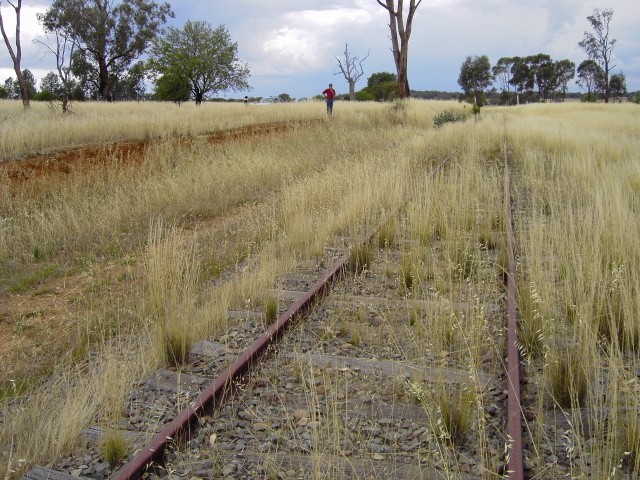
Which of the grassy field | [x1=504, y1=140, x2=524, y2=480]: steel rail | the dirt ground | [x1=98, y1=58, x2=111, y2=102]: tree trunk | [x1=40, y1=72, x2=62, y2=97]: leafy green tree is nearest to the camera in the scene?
[x1=504, y1=140, x2=524, y2=480]: steel rail

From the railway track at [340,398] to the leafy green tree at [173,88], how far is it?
1444 inches

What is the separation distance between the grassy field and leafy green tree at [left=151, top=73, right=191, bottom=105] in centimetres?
2469

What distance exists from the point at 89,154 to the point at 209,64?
26.4 m

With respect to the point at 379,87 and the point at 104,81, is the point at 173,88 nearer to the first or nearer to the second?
the point at 104,81

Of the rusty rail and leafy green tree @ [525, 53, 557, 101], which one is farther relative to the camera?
leafy green tree @ [525, 53, 557, 101]

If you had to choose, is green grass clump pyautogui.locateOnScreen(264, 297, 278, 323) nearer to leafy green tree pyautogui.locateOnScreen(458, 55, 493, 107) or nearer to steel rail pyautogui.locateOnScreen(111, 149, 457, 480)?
steel rail pyautogui.locateOnScreen(111, 149, 457, 480)

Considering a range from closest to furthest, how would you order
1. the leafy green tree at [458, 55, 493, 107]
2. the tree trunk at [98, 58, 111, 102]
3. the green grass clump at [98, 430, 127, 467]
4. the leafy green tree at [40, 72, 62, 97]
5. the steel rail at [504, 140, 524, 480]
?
the steel rail at [504, 140, 524, 480]
the green grass clump at [98, 430, 127, 467]
the leafy green tree at [40, 72, 62, 97]
the tree trunk at [98, 58, 111, 102]
the leafy green tree at [458, 55, 493, 107]

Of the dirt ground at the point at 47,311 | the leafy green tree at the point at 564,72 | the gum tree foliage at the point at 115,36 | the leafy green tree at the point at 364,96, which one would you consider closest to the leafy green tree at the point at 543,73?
the leafy green tree at the point at 564,72

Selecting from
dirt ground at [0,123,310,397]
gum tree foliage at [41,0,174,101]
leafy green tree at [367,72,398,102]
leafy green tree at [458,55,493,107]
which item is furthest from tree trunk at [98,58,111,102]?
leafy green tree at [458,55,493,107]

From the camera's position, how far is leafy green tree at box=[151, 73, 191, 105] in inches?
1512

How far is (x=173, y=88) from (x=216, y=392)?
1779 inches

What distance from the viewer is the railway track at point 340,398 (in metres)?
2.57

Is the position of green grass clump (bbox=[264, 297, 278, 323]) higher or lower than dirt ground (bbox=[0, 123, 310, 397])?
higher

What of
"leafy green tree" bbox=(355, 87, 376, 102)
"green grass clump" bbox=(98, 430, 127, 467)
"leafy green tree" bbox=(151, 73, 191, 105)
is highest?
"leafy green tree" bbox=(355, 87, 376, 102)
